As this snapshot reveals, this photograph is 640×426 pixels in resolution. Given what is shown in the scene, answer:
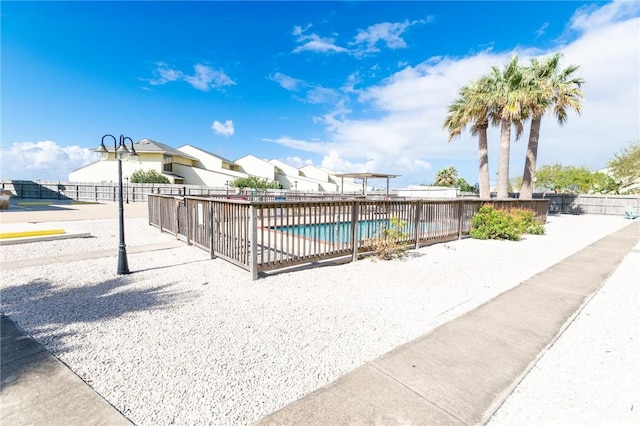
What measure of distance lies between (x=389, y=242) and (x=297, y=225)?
2327 mm

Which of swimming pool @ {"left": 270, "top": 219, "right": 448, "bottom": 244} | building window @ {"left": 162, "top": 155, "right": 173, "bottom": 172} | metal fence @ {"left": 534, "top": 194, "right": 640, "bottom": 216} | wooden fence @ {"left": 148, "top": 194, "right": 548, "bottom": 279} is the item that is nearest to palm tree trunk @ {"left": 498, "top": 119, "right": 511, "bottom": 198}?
wooden fence @ {"left": 148, "top": 194, "right": 548, "bottom": 279}

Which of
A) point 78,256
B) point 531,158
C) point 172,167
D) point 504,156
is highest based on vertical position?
point 172,167

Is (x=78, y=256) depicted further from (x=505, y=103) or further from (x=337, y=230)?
(x=505, y=103)

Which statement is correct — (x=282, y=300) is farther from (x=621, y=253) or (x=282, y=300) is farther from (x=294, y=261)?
(x=621, y=253)

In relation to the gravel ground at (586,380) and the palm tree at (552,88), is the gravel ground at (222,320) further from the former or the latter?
the palm tree at (552,88)

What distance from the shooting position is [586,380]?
245 centimetres

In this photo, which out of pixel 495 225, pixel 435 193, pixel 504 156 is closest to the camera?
pixel 495 225

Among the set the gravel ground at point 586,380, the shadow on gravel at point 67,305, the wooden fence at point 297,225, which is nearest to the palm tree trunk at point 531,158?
the wooden fence at point 297,225

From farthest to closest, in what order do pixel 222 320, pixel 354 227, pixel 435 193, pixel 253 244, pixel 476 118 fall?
1. pixel 435 193
2. pixel 476 118
3. pixel 354 227
4. pixel 253 244
5. pixel 222 320

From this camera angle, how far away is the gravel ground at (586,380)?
2.03 metres

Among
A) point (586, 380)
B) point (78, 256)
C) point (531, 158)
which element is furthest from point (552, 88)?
point (78, 256)

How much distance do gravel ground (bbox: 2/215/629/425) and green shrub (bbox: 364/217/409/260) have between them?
429mm

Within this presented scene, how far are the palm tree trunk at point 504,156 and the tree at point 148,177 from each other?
32.9m

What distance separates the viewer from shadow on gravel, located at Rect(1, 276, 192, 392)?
9.93ft
